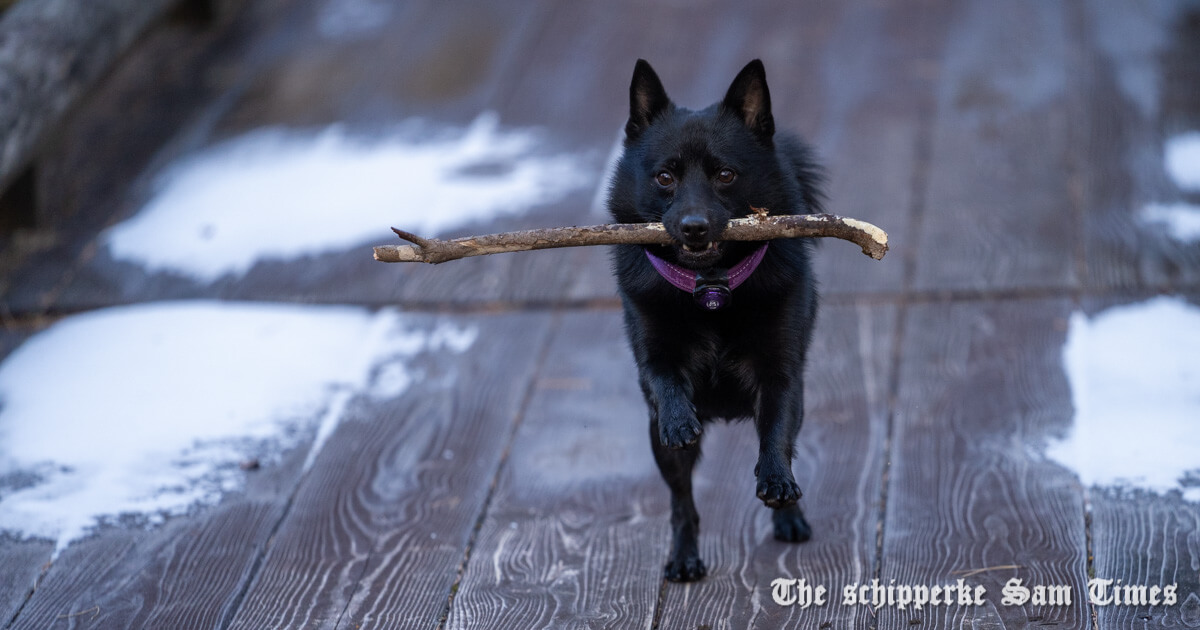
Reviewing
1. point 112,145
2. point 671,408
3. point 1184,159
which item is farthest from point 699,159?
point 112,145

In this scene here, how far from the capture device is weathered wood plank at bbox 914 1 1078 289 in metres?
4.08

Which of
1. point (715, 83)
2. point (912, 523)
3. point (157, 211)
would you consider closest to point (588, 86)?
point (715, 83)

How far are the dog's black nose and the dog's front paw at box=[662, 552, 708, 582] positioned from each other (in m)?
0.82

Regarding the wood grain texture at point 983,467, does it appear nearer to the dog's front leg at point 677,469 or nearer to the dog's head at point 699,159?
the dog's front leg at point 677,469

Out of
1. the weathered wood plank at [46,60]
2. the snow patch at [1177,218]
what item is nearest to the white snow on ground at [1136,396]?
the snow patch at [1177,218]

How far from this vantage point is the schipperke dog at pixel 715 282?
2523 mm

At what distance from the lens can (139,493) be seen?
323 centimetres

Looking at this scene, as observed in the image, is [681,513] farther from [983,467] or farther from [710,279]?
[983,467]

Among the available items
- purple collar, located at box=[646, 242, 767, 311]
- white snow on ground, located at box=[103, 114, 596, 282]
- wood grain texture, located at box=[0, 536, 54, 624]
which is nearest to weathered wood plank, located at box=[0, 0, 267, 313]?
white snow on ground, located at box=[103, 114, 596, 282]

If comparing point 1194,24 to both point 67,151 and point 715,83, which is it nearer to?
point 715,83

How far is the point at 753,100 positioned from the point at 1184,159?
262 centimetres

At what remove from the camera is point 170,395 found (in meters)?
3.72

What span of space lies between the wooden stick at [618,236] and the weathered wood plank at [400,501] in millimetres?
854

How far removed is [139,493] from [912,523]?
2045 millimetres
